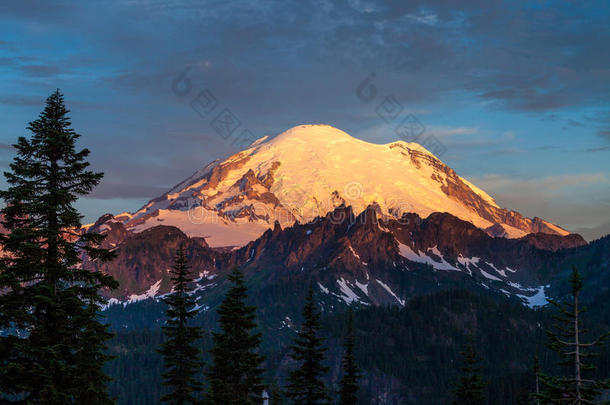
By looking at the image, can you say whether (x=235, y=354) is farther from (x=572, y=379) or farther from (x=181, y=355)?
(x=572, y=379)

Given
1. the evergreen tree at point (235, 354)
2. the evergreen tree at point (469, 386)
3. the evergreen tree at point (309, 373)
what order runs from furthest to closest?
1. the evergreen tree at point (469, 386)
2. the evergreen tree at point (309, 373)
3. the evergreen tree at point (235, 354)

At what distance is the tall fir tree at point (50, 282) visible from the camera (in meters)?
37.6

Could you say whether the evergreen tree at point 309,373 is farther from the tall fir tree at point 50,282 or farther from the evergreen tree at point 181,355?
the tall fir tree at point 50,282

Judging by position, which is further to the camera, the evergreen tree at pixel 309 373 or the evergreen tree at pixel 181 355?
the evergreen tree at pixel 309 373

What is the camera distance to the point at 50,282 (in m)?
39.5

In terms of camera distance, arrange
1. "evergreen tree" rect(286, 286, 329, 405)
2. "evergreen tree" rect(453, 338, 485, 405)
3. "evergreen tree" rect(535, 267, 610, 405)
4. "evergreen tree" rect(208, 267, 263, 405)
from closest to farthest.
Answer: "evergreen tree" rect(535, 267, 610, 405)
"evergreen tree" rect(208, 267, 263, 405)
"evergreen tree" rect(286, 286, 329, 405)
"evergreen tree" rect(453, 338, 485, 405)

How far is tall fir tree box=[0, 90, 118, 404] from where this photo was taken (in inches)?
1479

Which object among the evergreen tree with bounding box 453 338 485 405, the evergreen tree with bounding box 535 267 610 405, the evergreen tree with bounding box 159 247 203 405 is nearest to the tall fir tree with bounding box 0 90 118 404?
the evergreen tree with bounding box 159 247 203 405

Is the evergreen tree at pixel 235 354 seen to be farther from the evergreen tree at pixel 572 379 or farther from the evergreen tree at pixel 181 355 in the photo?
the evergreen tree at pixel 572 379

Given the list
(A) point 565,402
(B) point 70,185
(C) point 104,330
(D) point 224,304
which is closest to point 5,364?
(C) point 104,330

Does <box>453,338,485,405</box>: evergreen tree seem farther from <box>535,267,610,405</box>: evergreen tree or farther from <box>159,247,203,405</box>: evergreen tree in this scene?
<box>535,267,610,405</box>: evergreen tree

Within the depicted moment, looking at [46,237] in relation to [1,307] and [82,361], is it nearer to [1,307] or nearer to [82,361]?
[1,307]

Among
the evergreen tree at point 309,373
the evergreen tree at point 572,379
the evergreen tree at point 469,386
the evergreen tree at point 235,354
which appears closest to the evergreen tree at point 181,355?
the evergreen tree at point 235,354

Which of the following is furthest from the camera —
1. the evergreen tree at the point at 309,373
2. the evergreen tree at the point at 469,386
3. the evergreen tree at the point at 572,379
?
the evergreen tree at the point at 469,386
